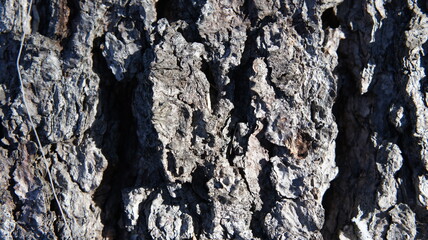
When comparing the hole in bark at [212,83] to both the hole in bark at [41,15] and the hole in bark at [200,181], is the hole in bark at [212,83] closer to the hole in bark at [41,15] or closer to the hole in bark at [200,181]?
the hole in bark at [200,181]

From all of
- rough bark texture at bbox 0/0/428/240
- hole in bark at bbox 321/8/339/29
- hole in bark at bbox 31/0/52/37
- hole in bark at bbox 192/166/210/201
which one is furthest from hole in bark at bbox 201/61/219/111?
hole in bark at bbox 31/0/52/37

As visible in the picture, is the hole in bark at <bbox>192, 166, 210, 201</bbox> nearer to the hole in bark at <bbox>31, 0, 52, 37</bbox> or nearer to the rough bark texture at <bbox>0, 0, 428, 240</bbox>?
the rough bark texture at <bbox>0, 0, 428, 240</bbox>

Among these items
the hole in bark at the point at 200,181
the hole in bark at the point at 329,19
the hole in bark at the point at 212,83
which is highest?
the hole in bark at the point at 329,19

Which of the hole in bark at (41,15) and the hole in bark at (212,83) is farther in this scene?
the hole in bark at (41,15)

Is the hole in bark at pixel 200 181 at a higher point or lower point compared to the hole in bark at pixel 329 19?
lower

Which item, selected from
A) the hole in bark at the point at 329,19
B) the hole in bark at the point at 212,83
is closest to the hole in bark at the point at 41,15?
the hole in bark at the point at 212,83

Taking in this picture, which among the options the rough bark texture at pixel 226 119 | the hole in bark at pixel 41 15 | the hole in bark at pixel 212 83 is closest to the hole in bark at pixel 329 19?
the rough bark texture at pixel 226 119

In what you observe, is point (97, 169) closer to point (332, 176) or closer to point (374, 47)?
point (332, 176)

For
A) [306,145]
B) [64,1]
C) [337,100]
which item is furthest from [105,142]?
[337,100]
